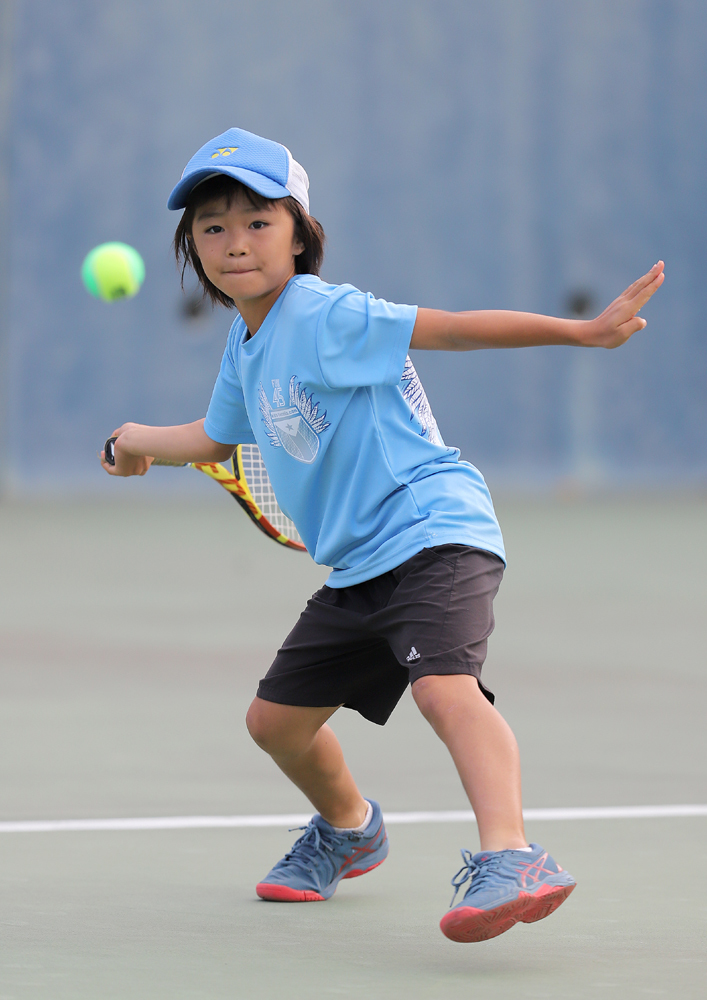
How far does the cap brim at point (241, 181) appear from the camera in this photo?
8.29 ft

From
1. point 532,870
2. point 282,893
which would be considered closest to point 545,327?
point 532,870

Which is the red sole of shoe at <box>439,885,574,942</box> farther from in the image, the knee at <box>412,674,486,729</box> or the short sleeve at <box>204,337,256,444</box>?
the short sleeve at <box>204,337,256,444</box>

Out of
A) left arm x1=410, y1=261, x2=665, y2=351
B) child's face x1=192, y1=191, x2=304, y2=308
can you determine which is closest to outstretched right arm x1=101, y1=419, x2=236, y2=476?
child's face x1=192, y1=191, x2=304, y2=308

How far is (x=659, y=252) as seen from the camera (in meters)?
14.2

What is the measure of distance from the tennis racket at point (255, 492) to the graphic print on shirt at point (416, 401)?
53 centimetres

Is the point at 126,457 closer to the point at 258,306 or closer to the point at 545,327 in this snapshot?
the point at 258,306

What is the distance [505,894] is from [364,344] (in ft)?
2.81

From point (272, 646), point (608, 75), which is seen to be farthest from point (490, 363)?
point (272, 646)

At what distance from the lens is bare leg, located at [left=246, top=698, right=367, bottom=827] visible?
268 centimetres

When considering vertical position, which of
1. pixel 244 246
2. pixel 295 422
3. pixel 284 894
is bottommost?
pixel 284 894

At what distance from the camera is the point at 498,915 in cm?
214

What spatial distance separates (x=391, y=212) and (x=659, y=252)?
242cm

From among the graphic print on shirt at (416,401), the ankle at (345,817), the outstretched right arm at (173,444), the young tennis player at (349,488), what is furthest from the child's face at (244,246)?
the ankle at (345,817)

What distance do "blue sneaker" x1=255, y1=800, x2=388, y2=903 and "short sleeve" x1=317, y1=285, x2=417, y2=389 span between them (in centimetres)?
82
